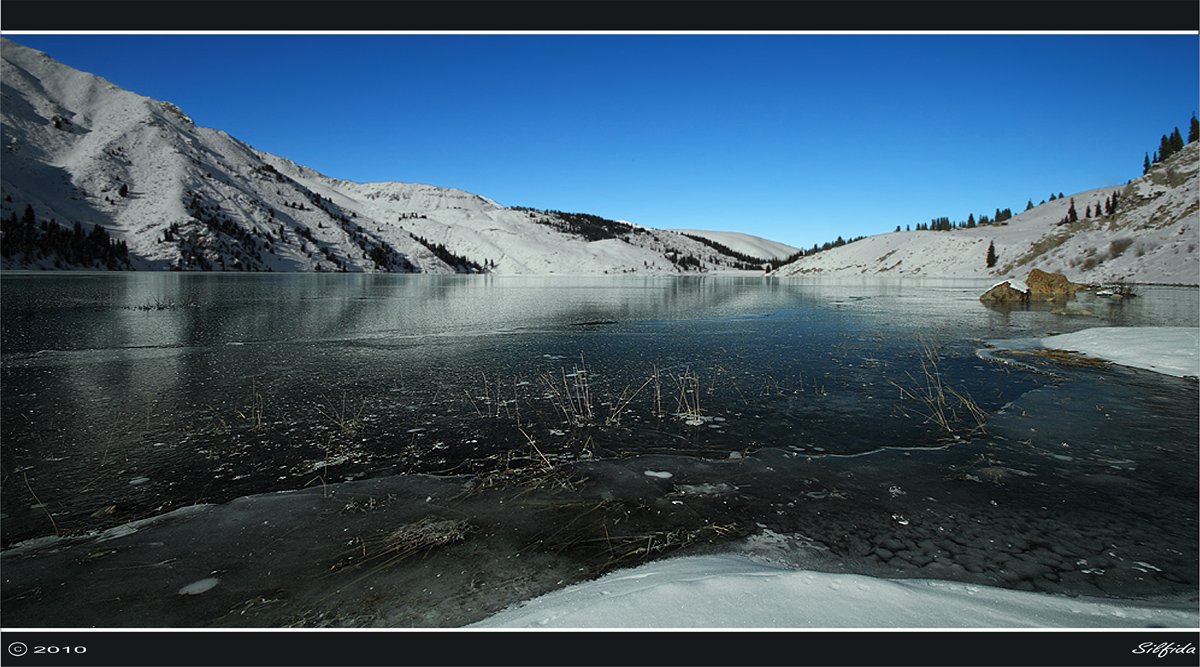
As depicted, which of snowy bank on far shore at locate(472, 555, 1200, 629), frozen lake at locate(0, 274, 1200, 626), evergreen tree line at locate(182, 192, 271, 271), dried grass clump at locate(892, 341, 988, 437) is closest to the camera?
snowy bank on far shore at locate(472, 555, 1200, 629)

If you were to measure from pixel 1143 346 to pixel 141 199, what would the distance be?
169 metres

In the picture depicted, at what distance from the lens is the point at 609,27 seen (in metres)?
5.80

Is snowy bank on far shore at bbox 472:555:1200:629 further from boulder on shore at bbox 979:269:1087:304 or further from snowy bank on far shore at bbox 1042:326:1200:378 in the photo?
boulder on shore at bbox 979:269:1087:304

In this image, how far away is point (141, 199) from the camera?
12600 centimetres

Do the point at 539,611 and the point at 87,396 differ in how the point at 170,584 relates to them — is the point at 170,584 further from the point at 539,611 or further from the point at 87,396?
the point at 87,396

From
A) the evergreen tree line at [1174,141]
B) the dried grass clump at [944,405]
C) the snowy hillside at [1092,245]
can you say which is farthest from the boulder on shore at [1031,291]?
the evergreen tree line at [1174,141]

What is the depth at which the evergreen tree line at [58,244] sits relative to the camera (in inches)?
3531

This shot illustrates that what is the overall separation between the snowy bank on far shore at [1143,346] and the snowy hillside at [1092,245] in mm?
56093

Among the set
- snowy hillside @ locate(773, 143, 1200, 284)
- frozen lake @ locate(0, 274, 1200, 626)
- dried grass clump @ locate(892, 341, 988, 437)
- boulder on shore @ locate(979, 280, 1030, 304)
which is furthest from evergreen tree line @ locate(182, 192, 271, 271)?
snowy hillside @ locate(773, 143, 1200, 284)

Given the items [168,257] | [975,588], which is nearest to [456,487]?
[975,588]

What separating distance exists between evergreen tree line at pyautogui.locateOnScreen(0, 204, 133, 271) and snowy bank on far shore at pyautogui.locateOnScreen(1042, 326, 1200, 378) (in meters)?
131

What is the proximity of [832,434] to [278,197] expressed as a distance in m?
196

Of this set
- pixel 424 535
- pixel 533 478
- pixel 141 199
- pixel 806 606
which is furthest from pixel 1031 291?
pixel 141 199

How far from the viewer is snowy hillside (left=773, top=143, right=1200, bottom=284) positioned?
207 feet
